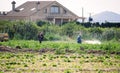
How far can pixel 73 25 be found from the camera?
51.5 metres

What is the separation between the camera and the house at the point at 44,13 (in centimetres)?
7055

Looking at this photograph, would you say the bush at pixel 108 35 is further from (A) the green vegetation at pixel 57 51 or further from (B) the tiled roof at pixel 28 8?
(B) the tiled roof at pixel 28 8

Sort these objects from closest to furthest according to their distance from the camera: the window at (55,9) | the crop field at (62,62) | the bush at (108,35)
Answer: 1. the crop field at (62,62)
2. the bush at (108,35)
3. the window at (55,9)

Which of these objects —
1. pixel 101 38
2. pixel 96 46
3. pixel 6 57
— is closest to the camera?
pixel 6 57

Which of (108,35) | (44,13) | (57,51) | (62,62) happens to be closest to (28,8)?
(44,13)

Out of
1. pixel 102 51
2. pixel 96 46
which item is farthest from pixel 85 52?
pixel 96 46

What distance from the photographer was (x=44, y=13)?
7181 cm

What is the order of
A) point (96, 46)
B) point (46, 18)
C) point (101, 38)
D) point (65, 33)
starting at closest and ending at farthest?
point (96, 46)
point (101, 38)
point (65, 33)
point (46, 18)

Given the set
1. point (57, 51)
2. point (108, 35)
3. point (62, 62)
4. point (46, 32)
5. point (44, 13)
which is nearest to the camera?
point (62, 62)

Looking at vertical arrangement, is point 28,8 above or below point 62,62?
above

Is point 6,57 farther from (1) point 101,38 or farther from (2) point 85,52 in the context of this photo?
(1) point 101,38

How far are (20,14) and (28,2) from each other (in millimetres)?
7654

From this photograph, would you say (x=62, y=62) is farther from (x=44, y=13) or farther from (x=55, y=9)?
(x=55, y=9)

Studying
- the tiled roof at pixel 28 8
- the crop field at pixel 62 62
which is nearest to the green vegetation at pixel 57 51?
the crop field at pixel 62 62
